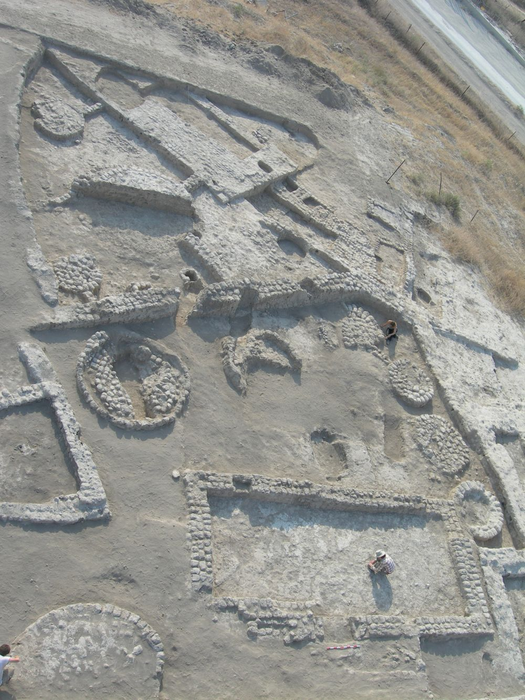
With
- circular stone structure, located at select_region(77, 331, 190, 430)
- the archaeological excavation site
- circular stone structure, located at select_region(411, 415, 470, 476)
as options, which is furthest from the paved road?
circular stone structure, located at select_region(77, 331, 190, 430)

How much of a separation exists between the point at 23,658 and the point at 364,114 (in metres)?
22.3

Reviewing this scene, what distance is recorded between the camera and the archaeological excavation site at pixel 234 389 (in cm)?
1005

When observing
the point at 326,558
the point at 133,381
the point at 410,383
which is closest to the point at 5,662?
the point at 133,381

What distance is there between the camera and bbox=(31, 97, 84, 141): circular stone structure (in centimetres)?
1608

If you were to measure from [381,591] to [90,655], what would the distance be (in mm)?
5724

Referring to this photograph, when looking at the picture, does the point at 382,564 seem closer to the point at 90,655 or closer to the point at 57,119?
the point at 90,655

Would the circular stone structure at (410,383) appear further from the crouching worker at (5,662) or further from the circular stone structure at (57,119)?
the circular stone structure at (57,119)

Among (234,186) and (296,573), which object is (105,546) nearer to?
(296,573)

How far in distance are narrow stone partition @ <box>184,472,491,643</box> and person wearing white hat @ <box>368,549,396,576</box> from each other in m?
0.18

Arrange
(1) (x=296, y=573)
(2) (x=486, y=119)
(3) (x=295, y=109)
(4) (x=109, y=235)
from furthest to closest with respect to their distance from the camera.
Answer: (2) (x=486, y=119) → (3) (x=295, y=109) → (4) (x=109, y=235) → (1) (x=296, y=573)

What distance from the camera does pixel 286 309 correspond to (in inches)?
624

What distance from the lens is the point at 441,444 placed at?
49.2ft

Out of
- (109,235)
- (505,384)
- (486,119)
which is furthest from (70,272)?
(486,119)

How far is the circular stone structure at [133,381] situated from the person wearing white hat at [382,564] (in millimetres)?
4812
